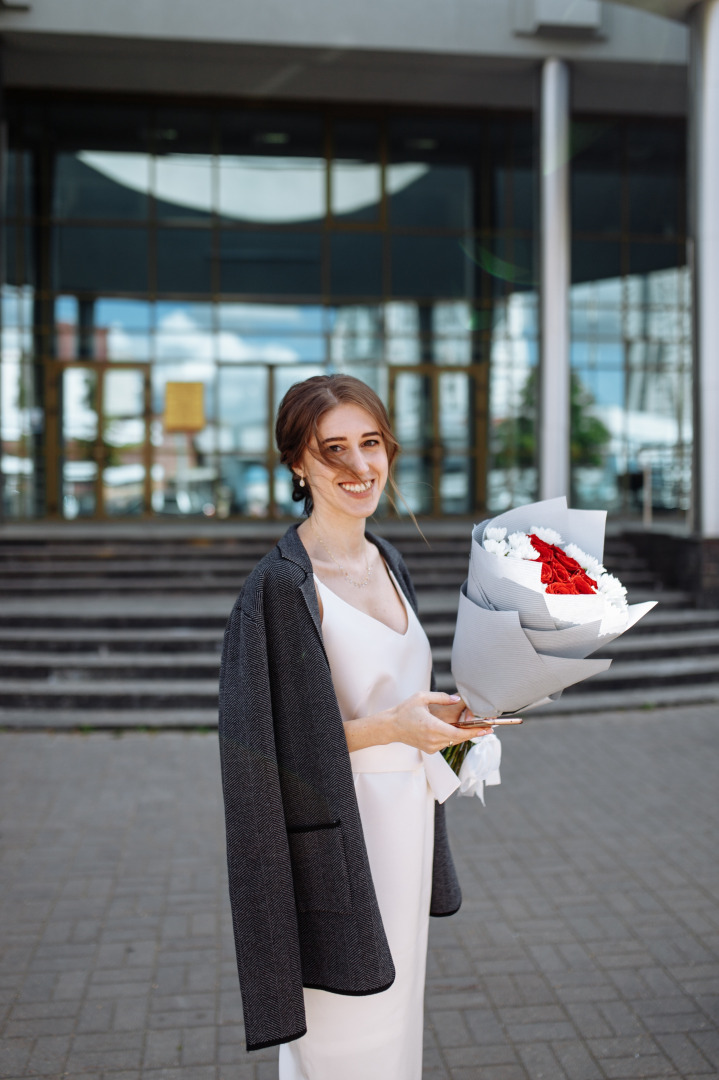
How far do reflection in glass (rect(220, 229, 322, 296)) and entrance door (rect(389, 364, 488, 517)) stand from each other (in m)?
2.17

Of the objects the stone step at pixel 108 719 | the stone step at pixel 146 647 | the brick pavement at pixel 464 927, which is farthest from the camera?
the stone step at pixel 146 647

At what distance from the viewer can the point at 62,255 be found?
1546 cm

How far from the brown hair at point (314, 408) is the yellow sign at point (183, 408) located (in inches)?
548

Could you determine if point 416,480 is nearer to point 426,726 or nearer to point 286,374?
point 286,374

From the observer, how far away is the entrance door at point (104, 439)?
51.3 feet

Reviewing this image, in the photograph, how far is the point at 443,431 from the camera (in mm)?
16422

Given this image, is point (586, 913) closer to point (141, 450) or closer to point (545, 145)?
point (545, 145)

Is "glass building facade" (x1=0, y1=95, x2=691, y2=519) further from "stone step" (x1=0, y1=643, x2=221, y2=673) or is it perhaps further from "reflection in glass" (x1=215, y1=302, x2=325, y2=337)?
"stone step" (x1=0, y1=643, x2=221, y2=673)

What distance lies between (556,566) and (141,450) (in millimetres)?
14502

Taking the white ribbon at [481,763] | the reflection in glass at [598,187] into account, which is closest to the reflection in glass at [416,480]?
the reflection in glass at [598,187]

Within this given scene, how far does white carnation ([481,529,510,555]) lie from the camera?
183cm

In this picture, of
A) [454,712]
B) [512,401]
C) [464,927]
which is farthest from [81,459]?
[454,712]

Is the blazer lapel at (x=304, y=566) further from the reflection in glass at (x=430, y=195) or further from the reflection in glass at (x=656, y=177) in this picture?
the reflection in glass at (x=656, y=177)

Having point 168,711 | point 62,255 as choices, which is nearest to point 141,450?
point 62,255
